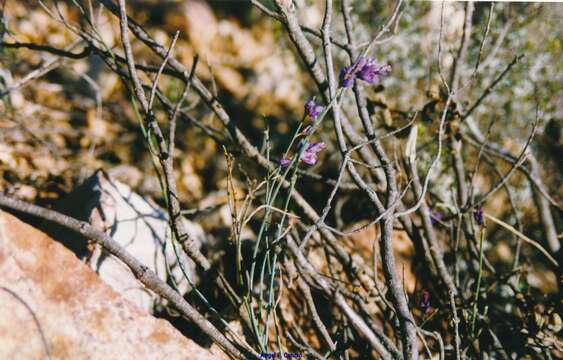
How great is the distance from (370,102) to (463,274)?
1.21 meters

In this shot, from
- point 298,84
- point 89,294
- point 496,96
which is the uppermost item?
point 298,84

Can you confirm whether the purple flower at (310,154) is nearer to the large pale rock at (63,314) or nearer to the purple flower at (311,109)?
the purple flower at (311,109)

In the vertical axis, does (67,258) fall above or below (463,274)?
below

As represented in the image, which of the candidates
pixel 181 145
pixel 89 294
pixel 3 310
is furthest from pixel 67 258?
pixel 181 145

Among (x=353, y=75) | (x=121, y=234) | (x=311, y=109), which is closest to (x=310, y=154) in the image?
(x=311, y=109)

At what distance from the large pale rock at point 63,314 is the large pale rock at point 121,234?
144 mm

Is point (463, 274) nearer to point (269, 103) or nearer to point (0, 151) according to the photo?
point (269, 103)

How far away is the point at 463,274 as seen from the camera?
8.29ft

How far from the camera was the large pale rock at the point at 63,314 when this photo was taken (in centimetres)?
137

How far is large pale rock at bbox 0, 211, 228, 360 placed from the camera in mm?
1366

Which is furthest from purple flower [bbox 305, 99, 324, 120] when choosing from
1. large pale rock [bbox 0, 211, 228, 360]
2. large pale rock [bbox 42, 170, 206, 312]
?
large pale rock [bbox 0, 211, 228, 360]

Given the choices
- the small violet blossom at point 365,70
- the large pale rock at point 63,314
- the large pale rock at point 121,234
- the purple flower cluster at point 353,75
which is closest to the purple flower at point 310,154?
the purple flower cluster at point 353,75

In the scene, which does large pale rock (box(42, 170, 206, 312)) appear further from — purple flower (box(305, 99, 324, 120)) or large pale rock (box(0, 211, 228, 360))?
purple flower (box(305, 99, 324, 120))

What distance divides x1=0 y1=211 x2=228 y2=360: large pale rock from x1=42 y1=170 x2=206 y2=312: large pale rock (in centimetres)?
14
